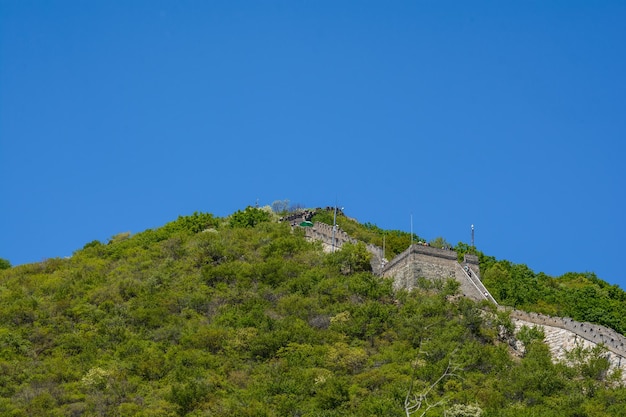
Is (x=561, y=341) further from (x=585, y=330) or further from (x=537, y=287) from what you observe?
(x=537, y=287)

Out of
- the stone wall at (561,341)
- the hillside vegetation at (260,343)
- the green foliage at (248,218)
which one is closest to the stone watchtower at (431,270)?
the hillside vegetation at (260,343)

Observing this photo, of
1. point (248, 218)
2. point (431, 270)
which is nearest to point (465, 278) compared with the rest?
point (431, 270)

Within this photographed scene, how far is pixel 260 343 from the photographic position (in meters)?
67.2

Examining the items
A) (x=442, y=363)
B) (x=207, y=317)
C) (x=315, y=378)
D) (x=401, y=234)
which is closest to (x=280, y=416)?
(x=315, y=378)

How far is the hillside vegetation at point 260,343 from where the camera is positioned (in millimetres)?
61156

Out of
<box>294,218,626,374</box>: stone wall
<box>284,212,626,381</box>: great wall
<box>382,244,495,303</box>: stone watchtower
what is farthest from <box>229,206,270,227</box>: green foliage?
<box>382,244,495,303</box>: stone watchtower

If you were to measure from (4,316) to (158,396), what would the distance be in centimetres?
1412

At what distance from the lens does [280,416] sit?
195 ft

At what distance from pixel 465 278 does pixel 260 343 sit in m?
13.6

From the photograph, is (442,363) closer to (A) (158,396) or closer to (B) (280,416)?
(B) (280,416)

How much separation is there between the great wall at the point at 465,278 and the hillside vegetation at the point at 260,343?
2.90 ft

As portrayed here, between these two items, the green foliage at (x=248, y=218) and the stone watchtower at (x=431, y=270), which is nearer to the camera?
the stone watchtower at (x=431, y=270)

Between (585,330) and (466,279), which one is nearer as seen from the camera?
(585,330)

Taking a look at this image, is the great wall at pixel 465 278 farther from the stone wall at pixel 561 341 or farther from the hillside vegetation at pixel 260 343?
the hillside vegetation at pixel 260 343
